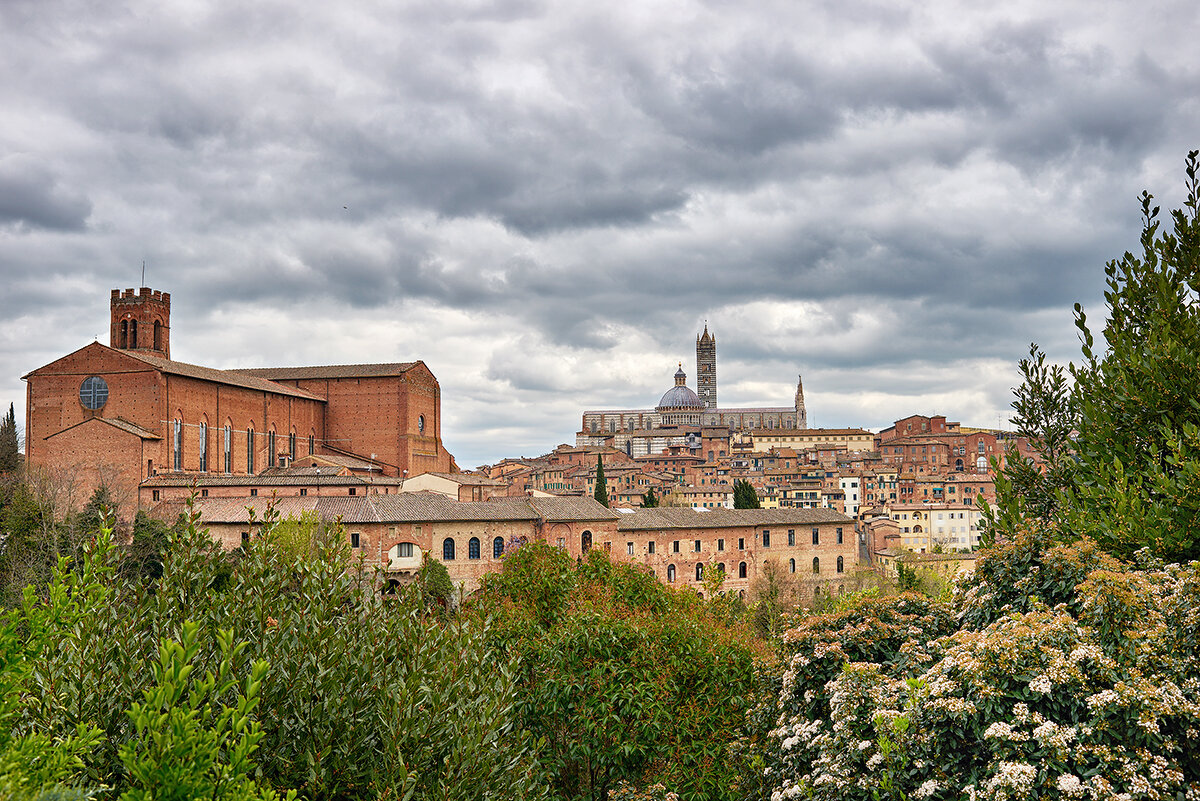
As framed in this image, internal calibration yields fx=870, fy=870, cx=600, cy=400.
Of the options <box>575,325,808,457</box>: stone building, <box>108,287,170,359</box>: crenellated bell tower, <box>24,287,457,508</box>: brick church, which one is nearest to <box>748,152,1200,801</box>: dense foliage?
<box>24,287,457,508</box>: brick church

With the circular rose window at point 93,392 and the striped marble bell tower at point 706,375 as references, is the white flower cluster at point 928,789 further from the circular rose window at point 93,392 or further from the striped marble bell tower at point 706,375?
the striped marble bell tower at point 706,375

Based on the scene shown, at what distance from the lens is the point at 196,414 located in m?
49.1

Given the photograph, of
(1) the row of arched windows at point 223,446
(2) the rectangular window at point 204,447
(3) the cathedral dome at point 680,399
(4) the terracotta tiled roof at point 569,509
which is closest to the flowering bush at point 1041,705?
(4) the terracotta tiled roof at point 569,509

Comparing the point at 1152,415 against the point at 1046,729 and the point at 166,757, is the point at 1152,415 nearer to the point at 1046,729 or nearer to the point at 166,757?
the point at 1046,729

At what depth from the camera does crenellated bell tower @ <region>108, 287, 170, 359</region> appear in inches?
2339

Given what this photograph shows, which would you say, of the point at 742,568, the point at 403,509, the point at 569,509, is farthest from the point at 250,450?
the point at 742,568

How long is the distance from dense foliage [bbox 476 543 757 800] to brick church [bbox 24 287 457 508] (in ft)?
128

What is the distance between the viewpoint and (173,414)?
47.0m

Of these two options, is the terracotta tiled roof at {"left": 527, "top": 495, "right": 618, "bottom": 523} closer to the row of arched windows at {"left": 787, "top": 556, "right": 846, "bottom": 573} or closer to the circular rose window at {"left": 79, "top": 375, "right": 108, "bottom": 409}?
the row of arched windows at {"left": 787, "top": 556, "right": 846, "bottom": 573}

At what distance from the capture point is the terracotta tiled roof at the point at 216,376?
1866 inches

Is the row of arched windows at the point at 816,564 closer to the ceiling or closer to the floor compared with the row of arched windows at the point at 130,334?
closer to the floor

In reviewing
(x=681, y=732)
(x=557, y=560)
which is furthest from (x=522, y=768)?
(x=557, y=560)

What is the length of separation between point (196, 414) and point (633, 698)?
152ft

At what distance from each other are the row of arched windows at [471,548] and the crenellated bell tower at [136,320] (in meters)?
31.3
